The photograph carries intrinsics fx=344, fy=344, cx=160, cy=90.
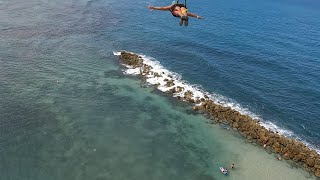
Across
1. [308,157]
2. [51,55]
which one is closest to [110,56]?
[51,55]

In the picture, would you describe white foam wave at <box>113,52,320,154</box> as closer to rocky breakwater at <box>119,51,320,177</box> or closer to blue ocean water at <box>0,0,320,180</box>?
rocky breakwater at <box>119,51,320,177</box>

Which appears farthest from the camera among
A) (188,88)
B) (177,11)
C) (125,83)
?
(125,83)

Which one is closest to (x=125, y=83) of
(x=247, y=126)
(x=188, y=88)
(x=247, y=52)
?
(x=188, y=88)

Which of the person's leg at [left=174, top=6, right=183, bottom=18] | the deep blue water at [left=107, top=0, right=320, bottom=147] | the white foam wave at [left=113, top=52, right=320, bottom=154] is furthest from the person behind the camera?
the deep blue water at [left=107, top=0, right=320, bottom=147]

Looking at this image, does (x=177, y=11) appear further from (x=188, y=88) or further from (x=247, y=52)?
(x=247, y=52)

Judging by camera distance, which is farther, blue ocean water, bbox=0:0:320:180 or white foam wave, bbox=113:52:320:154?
white foam wave, bbox=113:52:320:154

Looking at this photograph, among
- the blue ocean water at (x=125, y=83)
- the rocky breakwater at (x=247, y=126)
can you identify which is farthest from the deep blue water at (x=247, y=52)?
the rocky breakwater at (x=247, y=126)

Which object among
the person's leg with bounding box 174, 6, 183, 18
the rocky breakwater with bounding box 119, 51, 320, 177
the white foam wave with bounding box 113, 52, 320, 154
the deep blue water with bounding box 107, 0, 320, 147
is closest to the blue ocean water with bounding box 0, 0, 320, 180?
the deep blue water with bounding box 107, 0, 320, 147
